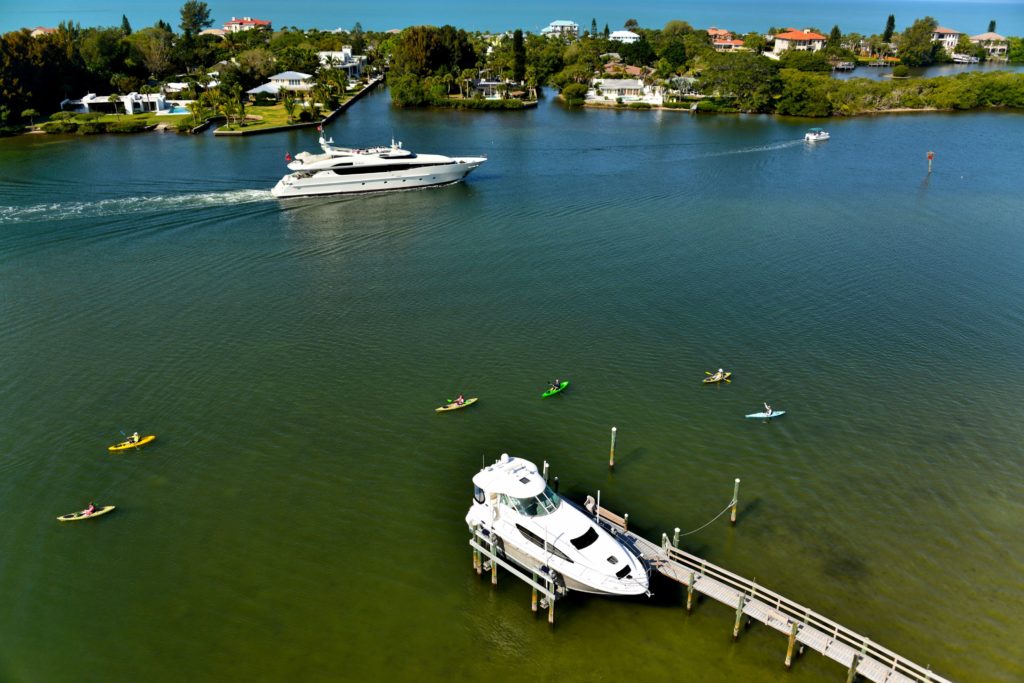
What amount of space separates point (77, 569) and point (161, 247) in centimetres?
3787

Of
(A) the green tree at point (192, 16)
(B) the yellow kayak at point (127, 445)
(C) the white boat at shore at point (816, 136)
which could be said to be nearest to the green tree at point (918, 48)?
(C) the white boat at shore at point (816, 136)

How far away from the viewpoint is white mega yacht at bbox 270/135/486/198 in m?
73.8

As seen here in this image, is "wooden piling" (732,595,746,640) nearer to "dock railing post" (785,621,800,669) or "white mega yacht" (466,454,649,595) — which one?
"dock railing post" (785,621,800,669)

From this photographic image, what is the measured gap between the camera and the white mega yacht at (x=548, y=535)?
979 inches

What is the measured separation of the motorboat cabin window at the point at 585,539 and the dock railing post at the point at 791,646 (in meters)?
7.06

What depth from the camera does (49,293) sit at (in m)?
50.7

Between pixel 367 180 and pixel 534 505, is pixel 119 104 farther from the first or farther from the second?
pixel 534 505

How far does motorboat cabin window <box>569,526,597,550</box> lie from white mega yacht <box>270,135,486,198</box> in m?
58.3

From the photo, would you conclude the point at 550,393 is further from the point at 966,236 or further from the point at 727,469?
the point at 966,236

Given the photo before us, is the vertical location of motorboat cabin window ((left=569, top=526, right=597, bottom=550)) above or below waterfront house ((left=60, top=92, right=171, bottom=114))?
below

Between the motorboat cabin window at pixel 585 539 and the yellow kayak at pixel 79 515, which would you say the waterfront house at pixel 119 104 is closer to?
the yellow kayak at pixel 79 515

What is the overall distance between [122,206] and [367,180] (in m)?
23.8

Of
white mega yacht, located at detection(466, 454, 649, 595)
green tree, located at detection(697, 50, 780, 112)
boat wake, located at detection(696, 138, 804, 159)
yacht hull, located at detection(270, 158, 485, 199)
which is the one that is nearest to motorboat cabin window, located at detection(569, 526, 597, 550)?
white mega yacht, located at detection(466, 454, 649, 595)

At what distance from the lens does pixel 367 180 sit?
76188 millimetres
